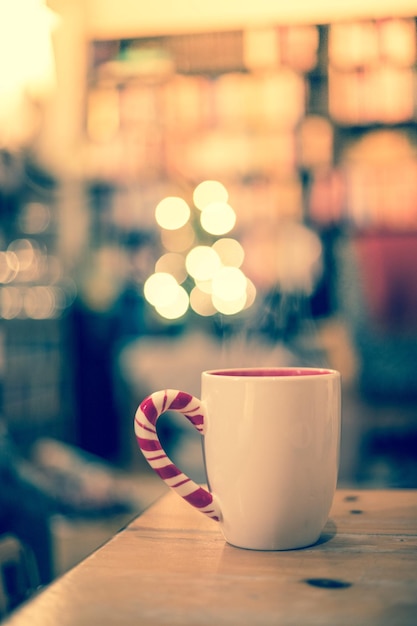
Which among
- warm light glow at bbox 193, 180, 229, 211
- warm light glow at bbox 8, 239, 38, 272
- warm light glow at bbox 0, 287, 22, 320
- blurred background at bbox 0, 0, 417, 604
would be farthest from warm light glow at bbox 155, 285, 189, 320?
warm light glow at bbox 0, 287, 22, 320

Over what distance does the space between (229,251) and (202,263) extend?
163 millimetres

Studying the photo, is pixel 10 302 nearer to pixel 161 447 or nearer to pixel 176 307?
pixel 176 307

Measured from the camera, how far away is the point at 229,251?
13.6ft

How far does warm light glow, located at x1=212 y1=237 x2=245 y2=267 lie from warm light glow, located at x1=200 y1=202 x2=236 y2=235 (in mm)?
55

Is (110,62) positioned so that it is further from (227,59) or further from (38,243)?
(38,243)

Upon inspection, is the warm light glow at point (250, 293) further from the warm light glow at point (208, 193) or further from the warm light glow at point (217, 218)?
the warm light glow at point (208, 193)

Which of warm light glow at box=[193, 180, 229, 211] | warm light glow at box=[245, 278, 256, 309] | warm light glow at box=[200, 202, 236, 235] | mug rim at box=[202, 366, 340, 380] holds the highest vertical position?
warm light glow at box=[193, 180, 229, 211]

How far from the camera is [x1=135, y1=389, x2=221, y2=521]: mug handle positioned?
58cm

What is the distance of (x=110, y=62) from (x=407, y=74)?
1648 millimetres

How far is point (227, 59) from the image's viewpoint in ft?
13.7

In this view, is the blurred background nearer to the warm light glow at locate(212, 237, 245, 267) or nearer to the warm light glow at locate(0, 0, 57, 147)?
the warm light glow at locate(212, 237, 245, 267)

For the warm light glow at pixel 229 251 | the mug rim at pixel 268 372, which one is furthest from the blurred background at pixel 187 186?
the mug rim at pixel 268 372

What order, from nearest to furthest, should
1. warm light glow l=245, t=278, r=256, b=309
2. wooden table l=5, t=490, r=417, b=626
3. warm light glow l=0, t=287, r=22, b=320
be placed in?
1. wooden table l=5, t=490, r=417, b=626
2. warm light glow l=0, t=287, r=22, b=320
3. warm light glow l=245, t=278, r=256, b=309

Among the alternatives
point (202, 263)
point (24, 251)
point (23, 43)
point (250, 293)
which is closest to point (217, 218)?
point (202, 263)
